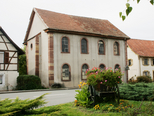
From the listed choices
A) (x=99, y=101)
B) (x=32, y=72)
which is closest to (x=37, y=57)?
(x=32, y=72)

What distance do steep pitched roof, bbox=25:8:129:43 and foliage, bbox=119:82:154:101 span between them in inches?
602

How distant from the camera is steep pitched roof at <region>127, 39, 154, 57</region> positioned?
38.9 m

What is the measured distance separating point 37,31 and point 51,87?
8446 mm

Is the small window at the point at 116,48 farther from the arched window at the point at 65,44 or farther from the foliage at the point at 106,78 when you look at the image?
the foliage at the point at 106,78

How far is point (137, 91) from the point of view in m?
8.99

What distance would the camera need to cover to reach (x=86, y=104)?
7.37 meters

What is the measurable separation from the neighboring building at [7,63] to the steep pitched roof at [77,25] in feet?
15.4

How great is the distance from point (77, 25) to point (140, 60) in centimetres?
1745

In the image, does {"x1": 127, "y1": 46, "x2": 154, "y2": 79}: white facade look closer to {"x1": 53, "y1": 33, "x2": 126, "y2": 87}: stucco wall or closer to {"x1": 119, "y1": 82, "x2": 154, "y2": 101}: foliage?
{"x1": 53, "y1": 33, "x2": 126, "y2": 87}: stucco wall

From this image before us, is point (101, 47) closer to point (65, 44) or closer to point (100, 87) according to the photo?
point (65, 44)

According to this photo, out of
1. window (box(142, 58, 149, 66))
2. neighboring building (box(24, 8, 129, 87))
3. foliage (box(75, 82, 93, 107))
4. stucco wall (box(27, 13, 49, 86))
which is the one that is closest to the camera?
foliage (box(75, 82, 93, 107))

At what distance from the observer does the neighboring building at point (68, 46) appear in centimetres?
2331

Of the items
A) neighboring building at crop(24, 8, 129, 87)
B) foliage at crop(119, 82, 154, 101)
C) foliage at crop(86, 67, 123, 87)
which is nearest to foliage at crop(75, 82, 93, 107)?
foliage at crop(86, 67, 123, 87)

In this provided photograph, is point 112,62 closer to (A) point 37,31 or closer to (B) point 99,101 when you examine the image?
(A) point 37,31
